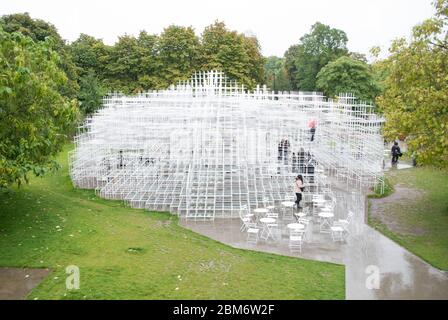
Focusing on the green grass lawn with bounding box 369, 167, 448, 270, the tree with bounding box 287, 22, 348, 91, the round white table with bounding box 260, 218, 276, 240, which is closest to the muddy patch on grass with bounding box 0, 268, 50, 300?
the round white table with bounding box 260, 218, 276, 240

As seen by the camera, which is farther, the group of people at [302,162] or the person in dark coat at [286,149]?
the person in dark coat at [286,149]

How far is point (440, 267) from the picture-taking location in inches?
452

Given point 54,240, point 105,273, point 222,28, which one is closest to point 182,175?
point 54,240

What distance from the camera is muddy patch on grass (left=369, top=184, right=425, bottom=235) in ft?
49.0

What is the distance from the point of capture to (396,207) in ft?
58.9

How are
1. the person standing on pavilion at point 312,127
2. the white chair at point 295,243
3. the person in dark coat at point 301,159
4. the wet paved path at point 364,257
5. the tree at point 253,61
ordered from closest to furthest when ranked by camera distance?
the wet paved path at point 364,257 → the white chair at point 295,243 → the person in dark coat at point 301,159 → the person standing on pavilion at point 312,127 → the tree at point 253,61

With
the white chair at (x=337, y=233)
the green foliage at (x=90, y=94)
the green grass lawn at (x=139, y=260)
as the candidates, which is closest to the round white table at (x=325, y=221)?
the white chair at (x=337, y=233)

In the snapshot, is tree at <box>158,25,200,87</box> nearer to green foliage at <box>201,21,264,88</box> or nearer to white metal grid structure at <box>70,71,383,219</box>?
green foliage at <box>201,21,264,88</box>

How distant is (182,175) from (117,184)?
11.2 ft

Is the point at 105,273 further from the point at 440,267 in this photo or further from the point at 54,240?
the point at 440,267

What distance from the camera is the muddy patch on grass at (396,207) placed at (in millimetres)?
14930

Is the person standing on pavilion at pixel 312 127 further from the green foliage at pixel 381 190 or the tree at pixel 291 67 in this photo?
the tree at pixel 291 67

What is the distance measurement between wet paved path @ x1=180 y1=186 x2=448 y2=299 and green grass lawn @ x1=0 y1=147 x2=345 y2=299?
1.61ft

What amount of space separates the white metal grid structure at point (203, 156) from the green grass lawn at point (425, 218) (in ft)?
8.19
